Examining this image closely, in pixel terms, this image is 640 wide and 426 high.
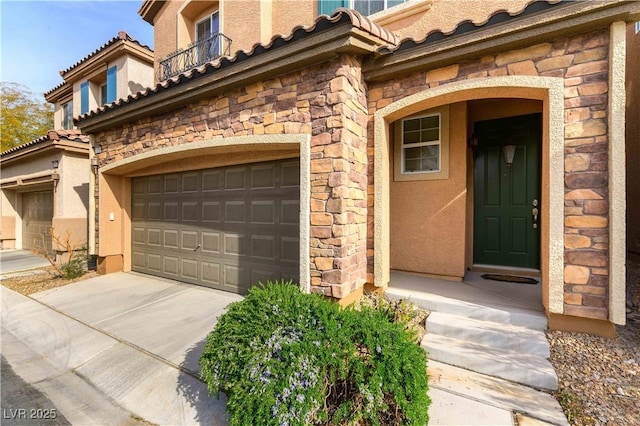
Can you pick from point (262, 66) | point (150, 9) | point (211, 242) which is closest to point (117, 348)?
point (211, 242)

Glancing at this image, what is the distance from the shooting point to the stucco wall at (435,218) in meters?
5.05

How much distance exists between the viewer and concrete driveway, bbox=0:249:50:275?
8.40 meters

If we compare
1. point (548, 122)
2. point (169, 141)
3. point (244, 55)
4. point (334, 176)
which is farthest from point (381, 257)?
point (169, 141)

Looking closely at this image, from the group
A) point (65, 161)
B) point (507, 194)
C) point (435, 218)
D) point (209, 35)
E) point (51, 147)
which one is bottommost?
point (435, 218)

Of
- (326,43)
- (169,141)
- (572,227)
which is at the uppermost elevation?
(326,43)

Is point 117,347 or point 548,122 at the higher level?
point 548,122

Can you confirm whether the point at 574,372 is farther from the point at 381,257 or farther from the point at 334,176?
the point at 334,176

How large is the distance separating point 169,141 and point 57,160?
6.15 metres

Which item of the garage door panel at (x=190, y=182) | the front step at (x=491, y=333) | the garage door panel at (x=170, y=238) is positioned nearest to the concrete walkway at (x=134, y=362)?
the front step at (x=491, y=333)

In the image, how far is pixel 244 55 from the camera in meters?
4.23

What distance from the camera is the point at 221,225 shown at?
5730mm

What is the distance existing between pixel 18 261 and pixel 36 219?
8.18 feet

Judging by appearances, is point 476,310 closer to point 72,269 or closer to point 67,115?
point 72,269

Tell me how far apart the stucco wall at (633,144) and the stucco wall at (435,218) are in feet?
11.8
